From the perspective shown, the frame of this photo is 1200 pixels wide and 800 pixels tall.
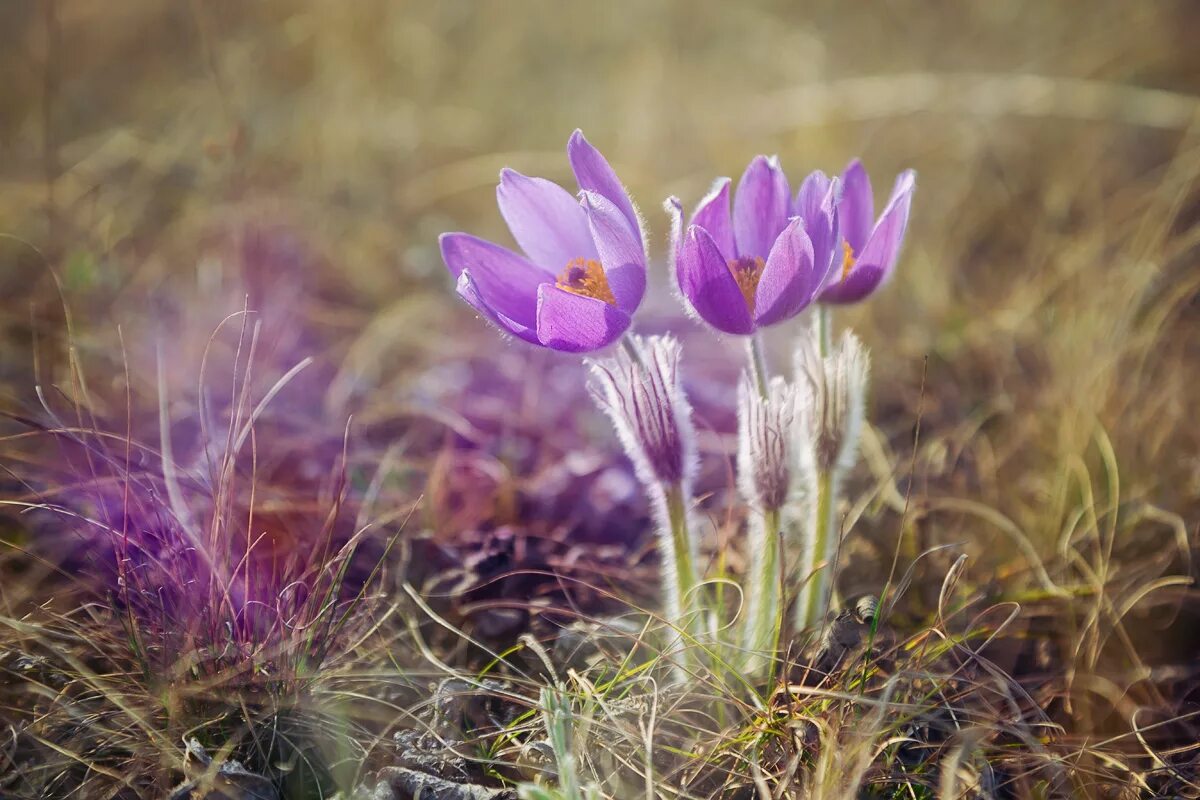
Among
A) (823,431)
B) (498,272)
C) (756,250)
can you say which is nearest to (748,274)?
(756,250)

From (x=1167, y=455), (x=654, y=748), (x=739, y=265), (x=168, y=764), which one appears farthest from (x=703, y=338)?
(x=168, y=764)

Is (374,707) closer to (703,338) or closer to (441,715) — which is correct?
(441,715)

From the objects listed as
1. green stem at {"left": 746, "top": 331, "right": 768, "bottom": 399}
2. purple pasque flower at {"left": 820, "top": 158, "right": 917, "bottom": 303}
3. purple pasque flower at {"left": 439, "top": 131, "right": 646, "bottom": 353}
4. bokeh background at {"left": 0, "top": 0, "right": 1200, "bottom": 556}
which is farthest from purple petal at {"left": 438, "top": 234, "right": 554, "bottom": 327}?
bokeh background at {"left": 0, "top": 0, "right": 1200, "bottom": 556}

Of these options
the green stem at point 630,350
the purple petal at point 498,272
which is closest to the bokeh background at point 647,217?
the green stem at point 630,350

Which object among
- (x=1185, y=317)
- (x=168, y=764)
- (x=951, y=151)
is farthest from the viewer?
(x=951, y=151)

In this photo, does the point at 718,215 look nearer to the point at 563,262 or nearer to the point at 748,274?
the point at 748,274

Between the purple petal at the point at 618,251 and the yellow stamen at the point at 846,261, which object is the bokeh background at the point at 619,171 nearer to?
the yellow stamen at the point at 846,261

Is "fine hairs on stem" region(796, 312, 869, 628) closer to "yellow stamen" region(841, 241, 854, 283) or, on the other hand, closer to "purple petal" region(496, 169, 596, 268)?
"yellow stamen" region(841, 241, 854, 283)
